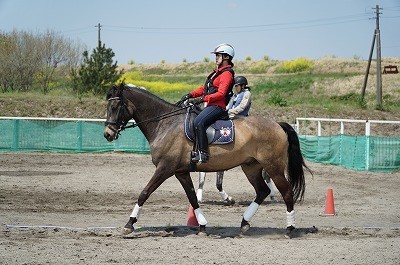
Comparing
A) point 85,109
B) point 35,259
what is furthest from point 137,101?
point 85,109

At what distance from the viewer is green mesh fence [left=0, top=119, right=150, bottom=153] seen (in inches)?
1146

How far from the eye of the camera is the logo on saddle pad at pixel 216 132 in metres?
11.1

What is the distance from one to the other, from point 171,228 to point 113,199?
184 inches

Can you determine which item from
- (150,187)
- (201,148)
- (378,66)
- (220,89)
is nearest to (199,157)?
(201,148)

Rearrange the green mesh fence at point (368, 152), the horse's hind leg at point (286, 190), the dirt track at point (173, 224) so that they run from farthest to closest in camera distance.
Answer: the green mesh fence at point (368, 152), the horse's hind leg at point (286, 190), the dirt track at point (173, 224)

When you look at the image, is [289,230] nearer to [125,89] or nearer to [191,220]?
[191,220]

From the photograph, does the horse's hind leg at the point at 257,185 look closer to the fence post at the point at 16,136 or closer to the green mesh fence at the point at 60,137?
the green mesh fence at the point at 60,137

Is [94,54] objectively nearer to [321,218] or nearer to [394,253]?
[321,218]

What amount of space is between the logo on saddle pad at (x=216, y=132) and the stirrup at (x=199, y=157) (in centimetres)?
26

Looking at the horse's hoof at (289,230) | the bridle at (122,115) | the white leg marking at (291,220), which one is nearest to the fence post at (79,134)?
the bridle at (122,115)

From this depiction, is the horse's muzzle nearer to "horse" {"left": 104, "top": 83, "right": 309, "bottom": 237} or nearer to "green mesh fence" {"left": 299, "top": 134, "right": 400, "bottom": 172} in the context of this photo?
"horse" {"left": 104, "top": 83, "right": 309, "bottom": 237}

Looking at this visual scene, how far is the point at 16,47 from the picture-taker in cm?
5300

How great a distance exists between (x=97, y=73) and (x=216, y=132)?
3768 centimetres

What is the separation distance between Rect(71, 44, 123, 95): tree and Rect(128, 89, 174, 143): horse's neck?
1433 inches
